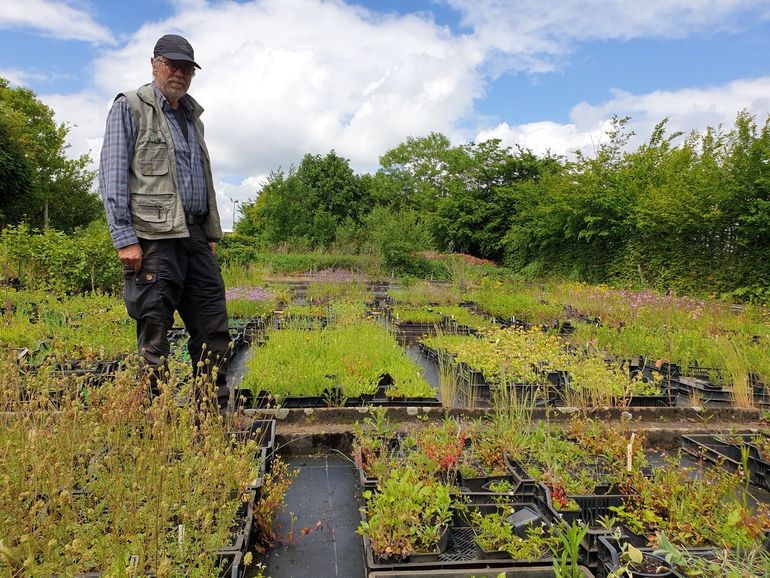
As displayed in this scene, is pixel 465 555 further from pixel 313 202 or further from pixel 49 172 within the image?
pixel 49 172

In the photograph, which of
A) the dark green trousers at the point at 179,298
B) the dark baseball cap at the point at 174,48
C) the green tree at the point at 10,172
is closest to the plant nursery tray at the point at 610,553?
the dark green trousers at the point at 179,298

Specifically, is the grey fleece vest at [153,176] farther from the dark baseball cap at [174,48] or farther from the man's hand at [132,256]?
the dark baseball cap at [174,48]

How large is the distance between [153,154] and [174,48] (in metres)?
0.56

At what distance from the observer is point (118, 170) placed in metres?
2.70

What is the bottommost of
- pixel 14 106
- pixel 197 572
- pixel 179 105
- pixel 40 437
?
pixel 197 572

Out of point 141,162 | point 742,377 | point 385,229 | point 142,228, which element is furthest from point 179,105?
point 385,229

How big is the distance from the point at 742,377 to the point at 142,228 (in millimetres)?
4722

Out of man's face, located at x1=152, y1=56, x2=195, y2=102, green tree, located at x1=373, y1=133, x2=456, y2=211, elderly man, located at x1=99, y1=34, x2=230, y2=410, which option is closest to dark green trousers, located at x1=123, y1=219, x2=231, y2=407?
elderly man, located at x1=99, y1=34, x2=230, y2=410

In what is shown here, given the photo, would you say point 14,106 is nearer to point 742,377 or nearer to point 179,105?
point 179,105

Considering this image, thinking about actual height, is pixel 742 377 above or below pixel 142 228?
below

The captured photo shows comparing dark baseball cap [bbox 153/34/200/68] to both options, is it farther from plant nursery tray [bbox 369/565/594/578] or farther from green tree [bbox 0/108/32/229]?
green tree [bbox 0/108/32/229]

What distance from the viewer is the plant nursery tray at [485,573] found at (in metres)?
1.83

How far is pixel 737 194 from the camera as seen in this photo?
12.3 meters

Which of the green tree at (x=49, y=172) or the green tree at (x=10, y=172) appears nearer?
the green tree at (x=10, y=172)
